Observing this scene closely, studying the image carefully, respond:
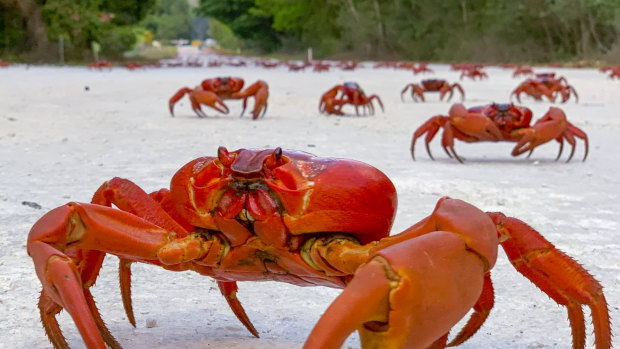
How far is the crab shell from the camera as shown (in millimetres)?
2217

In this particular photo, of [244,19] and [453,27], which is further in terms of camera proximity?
[244,19]

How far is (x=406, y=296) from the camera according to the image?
5.46ft

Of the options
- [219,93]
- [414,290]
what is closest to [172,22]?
[219,93]

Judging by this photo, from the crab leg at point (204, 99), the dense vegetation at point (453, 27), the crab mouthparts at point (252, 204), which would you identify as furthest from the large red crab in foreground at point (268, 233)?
the dense vegetation at point (453, 27)

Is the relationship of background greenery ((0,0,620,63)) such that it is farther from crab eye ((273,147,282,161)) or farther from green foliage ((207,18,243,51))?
crab eye ((273,147,282,161))

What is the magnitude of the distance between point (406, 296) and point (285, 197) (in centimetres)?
63

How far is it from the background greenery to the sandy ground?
81.1 ft

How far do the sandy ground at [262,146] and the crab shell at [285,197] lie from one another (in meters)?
0.60

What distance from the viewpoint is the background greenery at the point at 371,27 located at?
4019 cm

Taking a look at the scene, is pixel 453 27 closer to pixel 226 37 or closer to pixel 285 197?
pixel 285 197

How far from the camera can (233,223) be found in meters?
2.24

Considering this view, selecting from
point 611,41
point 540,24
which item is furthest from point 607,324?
point 540,24

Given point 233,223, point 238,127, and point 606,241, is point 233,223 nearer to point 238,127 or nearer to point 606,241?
point 606,241

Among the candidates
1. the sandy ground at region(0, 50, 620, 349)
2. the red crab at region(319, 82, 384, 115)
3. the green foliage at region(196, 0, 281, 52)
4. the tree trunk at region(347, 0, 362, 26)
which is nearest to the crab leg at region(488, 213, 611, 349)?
the sandy ground at region(0, 50, 620, 349)
